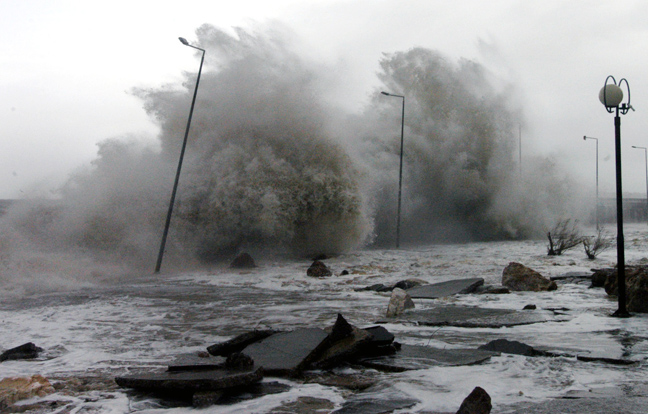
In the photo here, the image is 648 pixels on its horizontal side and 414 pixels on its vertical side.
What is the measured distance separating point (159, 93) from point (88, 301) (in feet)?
52.0

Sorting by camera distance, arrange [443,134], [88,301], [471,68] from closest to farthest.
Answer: [88,301], [443,134], [471,68]

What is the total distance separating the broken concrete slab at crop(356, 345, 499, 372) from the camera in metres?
5.05

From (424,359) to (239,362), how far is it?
1664mm

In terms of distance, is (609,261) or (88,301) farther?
(609,261)

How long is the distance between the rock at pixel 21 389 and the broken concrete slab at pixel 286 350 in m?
1.61

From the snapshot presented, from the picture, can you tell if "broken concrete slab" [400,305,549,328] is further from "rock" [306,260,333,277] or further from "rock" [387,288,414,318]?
"rock" [306,260,333,277]

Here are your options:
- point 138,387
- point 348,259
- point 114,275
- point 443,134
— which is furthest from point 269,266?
point 443,134

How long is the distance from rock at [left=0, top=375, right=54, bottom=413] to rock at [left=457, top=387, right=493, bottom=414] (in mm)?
3047

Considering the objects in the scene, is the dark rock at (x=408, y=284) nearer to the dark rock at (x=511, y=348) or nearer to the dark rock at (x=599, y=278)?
the dark rock at (x=599, y=278)

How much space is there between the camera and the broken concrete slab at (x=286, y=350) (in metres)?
4.89

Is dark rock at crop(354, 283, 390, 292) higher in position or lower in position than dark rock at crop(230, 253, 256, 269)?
lower

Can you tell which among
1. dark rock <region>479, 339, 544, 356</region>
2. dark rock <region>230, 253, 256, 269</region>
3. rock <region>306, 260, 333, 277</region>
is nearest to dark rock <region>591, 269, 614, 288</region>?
dark rock <region>479, 339, 544, 356</region>

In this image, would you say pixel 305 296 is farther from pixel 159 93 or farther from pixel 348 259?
pixel 159 93

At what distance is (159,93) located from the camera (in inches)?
987
